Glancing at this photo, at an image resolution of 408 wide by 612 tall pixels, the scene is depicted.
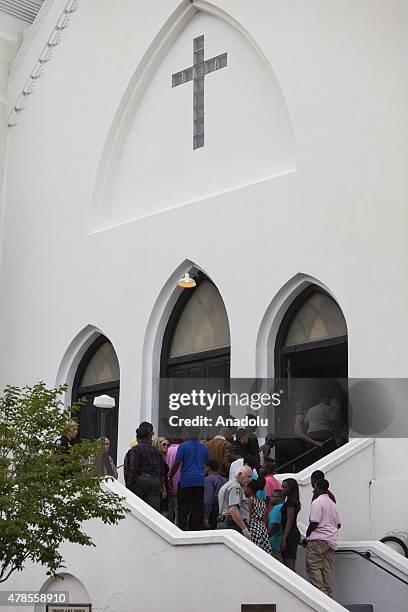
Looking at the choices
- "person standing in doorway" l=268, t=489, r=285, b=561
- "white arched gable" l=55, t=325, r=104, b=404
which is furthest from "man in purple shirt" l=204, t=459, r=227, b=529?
"white arched gable" l=55, t=325, r=104, b=404

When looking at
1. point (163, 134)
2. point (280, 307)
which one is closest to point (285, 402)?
point (280, 307)

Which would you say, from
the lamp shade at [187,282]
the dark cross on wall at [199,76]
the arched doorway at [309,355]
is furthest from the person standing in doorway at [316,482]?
the dark cross on wall at [199,76]

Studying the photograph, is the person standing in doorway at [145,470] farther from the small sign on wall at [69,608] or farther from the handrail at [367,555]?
the handrail at [367,555]

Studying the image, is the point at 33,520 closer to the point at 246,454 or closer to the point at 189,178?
the point at 246,454

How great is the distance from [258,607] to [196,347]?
7.61 metres

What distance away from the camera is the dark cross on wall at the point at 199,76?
19.0 metres

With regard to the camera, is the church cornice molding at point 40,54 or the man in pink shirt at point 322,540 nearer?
the man in pink shirt at point 322,540

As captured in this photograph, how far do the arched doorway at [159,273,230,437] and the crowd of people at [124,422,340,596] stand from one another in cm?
370

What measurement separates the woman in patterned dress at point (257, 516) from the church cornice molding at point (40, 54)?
12.8 meters

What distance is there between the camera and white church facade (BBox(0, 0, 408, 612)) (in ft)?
41.2

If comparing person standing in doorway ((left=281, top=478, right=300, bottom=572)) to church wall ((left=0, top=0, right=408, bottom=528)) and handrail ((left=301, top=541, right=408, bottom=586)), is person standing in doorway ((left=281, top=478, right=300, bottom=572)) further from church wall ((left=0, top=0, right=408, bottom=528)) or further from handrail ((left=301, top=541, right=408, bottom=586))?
church wall ((left=0, top=0, right=408, bottom=528))

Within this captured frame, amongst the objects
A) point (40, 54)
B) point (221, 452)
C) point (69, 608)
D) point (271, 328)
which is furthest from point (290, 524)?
point (40, 54)

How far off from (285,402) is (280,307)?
151 centimetres

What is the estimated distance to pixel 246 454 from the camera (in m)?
13.6
